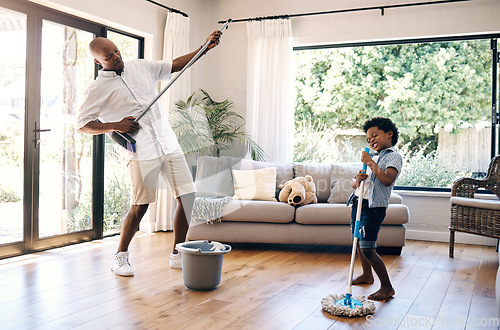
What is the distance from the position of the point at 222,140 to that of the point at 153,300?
3062 mm

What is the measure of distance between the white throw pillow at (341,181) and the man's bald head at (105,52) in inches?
89.2

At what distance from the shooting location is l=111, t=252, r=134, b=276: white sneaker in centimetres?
302

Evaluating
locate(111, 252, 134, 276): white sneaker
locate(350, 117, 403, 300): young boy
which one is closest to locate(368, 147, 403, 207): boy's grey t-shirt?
locate(350, 117, 403, 300): young boy

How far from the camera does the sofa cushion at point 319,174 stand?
4379mm

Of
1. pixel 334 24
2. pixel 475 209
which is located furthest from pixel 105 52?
pixel 475 209

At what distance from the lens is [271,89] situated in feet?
16.8

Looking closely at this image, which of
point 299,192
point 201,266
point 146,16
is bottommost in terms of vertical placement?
point 201,266

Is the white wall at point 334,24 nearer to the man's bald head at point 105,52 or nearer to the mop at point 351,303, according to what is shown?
the man's bald head at point 105,52

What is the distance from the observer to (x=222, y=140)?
17.7ft

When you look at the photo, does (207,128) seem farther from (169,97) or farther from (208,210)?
(208,210)

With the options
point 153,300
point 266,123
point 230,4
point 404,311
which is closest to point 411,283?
point 404,311

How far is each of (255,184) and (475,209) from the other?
184cm

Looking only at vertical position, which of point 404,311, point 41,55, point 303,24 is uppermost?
point 303,24

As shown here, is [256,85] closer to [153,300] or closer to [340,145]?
[340,145]
